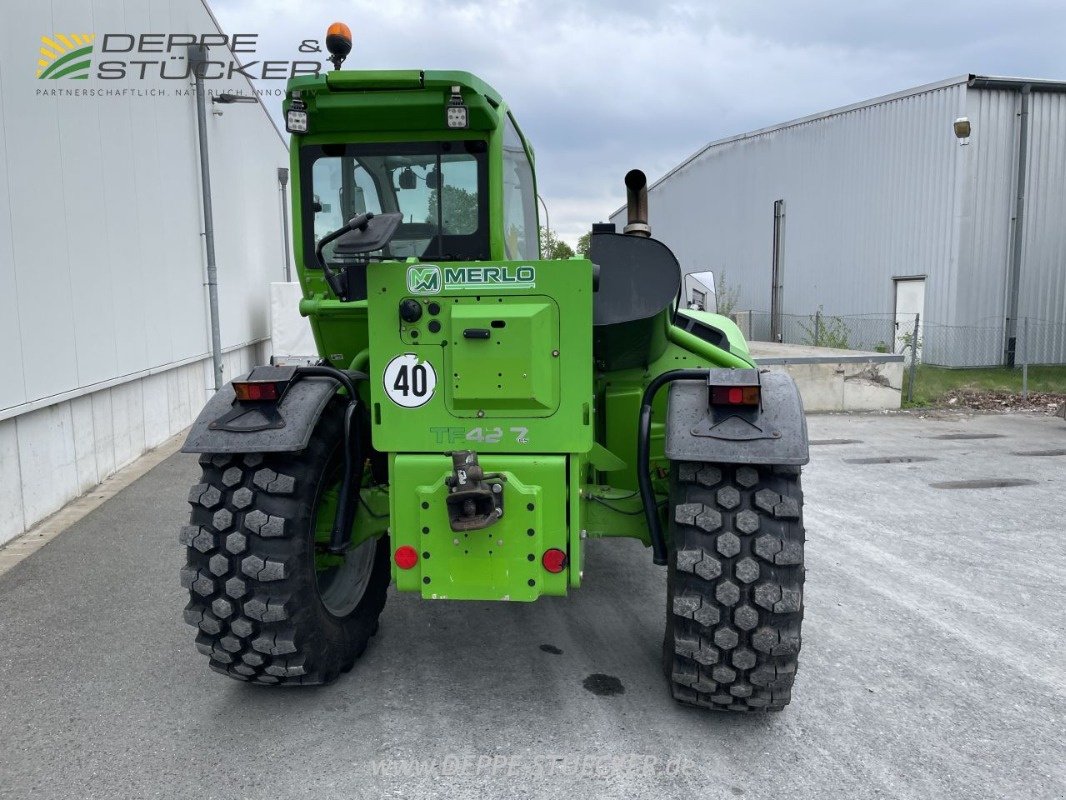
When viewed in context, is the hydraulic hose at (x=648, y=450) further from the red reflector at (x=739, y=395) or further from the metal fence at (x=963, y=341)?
the metal fence at (x=963, y=341)

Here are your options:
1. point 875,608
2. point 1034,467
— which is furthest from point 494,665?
point 1034,467

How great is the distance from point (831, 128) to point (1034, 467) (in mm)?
12986

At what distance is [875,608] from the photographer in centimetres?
440

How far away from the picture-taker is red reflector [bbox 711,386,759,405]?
303cm

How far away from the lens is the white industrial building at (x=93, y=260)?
5641 mm

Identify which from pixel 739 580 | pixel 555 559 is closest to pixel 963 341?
pixel 739 580

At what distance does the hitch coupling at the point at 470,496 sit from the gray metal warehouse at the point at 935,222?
11.7m

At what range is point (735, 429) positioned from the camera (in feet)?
9.78

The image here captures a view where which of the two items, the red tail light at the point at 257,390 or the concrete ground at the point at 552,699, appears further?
the red tail light at the point at 257,390

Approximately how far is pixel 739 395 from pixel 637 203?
3.69ft

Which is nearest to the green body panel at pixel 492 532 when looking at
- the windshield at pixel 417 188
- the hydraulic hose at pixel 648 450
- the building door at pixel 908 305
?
the hydraulic hose at pixel 648 450

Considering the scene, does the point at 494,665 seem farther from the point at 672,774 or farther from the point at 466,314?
the point at 466,314

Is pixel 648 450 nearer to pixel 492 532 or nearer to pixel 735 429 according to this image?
pixel 735 429

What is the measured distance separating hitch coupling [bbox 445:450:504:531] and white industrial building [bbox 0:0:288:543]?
12.9 ft
